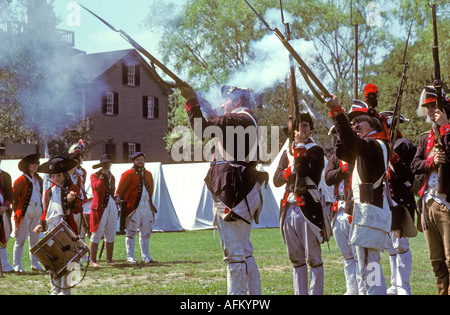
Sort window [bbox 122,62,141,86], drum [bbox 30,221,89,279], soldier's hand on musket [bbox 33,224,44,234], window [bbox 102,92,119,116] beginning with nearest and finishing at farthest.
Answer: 1. drum [bbox 30,221,89,279]
2. soldier's hand on musket [bbox 33,224,44,234]
3. window [bbox 122,62,141,86]
4. window [bbox 102,92,119,116]

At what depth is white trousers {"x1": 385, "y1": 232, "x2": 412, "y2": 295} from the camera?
298 inches

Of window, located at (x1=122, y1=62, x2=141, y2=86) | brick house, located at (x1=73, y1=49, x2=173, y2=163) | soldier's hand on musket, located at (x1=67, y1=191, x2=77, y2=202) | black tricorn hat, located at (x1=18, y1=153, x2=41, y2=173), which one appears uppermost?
window, located at (x1=122, y1=62, x2=141, y2=86)

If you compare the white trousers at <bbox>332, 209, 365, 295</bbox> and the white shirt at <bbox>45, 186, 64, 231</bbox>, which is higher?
the white shirt at <bbox>45, 186, 64, 231</bbox>

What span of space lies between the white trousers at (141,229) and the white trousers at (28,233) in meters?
1.62

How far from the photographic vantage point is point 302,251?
6.49 m

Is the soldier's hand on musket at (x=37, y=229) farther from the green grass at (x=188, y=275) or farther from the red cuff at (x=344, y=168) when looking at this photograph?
the red cuff at (x=344, y=168)

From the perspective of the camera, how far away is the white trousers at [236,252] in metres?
5.95

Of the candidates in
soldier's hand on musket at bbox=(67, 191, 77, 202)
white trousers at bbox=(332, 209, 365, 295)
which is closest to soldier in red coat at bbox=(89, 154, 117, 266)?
soldier's hand on musket at bbox=(67, 191, 77, 202)

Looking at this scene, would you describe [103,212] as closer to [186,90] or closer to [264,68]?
[264,68]

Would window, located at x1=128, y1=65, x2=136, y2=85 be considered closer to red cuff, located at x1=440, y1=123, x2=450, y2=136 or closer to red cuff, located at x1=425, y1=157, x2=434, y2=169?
red cuff, located at x1=425, y1=157, x2=434, y2=169

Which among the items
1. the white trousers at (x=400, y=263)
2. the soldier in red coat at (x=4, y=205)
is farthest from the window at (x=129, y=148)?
the white trousers at (x=400, y=263)

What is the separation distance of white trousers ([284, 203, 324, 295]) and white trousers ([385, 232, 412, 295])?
59.1 inches

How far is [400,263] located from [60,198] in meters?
4.01

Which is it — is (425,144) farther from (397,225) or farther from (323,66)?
(323,66)
